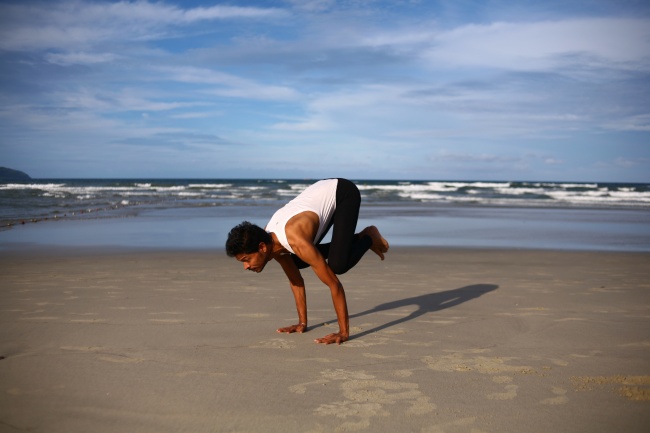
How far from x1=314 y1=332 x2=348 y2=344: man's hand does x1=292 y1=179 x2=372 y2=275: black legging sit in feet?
1.66

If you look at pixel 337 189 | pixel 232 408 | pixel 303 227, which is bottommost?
pixel 232 408

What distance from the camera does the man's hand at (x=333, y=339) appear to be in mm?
4391

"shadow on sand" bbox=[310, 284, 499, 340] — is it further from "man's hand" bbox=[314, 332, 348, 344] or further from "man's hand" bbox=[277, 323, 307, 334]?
"man's hand" bbox=[314, 332, 348, 344]

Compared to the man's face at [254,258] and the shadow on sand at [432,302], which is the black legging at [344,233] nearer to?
the man's face at [254,258]

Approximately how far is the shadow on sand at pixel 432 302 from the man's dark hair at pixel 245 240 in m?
1.22

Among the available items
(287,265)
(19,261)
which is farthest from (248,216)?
(287,265)

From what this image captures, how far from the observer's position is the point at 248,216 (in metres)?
19.5

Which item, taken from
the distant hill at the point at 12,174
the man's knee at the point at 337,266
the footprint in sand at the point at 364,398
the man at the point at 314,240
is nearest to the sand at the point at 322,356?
the footprint in sand at the point at 364,398

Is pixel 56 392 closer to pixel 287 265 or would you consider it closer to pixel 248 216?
pixel 287 265

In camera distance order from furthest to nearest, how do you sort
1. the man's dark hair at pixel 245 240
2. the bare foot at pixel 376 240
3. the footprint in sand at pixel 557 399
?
1. the bare foot at pixel 376 240
2. the man's dark hair at pixel 245 240
3. the footprint in sand at pixel 557 399

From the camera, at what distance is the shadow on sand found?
534cm

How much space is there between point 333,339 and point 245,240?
107cm

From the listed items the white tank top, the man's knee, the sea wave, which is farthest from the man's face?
the sea wave

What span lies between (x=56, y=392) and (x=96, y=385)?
22 centimetres
